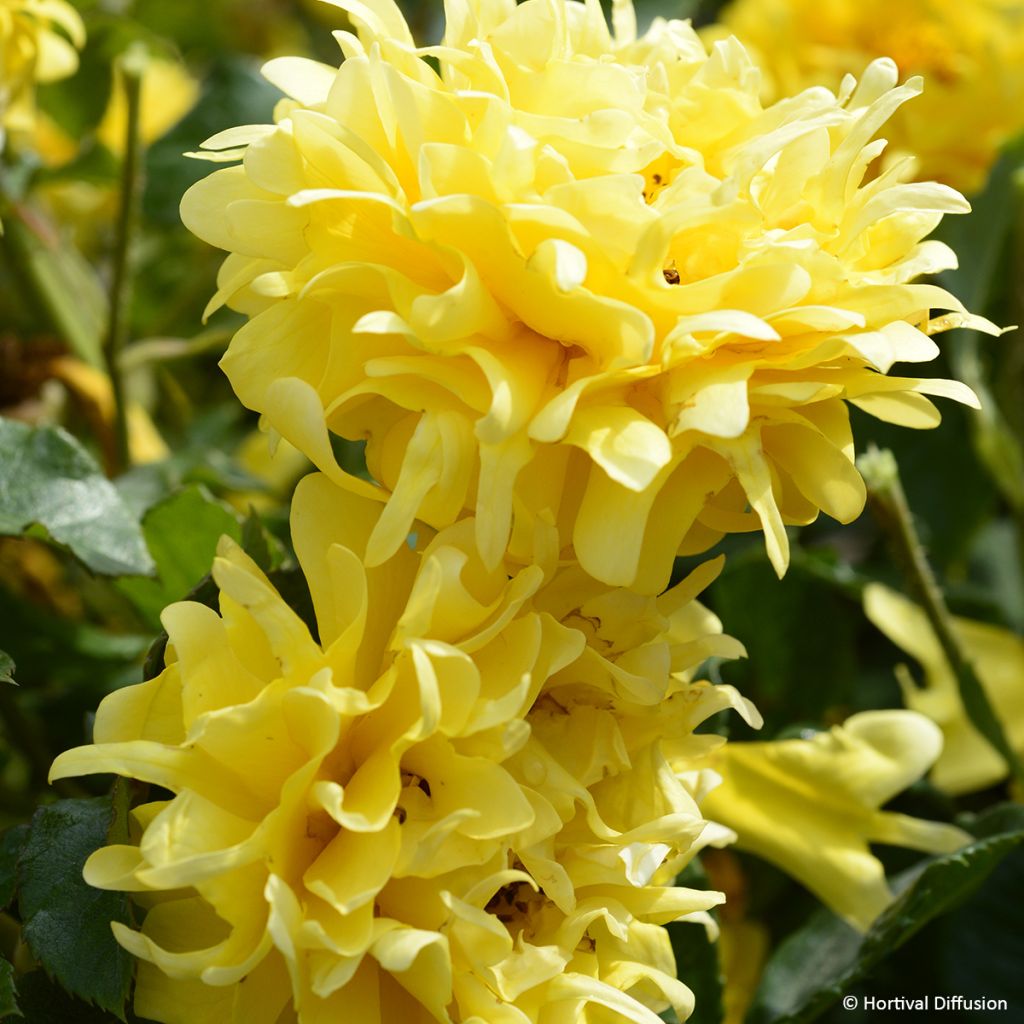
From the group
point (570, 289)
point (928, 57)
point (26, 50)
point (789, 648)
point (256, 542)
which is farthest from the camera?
point (928, 57)

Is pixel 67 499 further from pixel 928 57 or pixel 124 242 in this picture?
pixel 928 57

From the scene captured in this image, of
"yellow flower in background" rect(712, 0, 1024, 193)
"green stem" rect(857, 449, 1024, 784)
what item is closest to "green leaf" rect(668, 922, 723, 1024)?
"green stem" rect(857, 449, 1024, 784)

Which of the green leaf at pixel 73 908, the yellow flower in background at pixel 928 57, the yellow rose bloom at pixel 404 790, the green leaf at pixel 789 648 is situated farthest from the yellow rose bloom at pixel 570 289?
the yellow flower in background at pixel 928 57

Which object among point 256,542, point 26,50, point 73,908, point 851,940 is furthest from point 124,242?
point 851,940

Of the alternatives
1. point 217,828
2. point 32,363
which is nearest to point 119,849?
point 217,828

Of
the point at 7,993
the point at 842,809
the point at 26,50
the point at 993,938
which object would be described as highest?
the point at 26,50

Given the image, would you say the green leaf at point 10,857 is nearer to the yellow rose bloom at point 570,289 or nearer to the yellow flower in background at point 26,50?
the yellow rose bloom at point 570,289

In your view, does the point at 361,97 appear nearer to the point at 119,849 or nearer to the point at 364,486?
the point at 364,486
